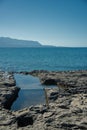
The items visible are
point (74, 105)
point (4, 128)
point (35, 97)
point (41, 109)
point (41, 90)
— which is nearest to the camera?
point (4, 128)

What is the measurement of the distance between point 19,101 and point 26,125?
42.3ft

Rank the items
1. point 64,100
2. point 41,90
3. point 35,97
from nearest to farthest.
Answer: point 64,100 < point 35,97 < point 41,90

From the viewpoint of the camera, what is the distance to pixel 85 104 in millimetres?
30922

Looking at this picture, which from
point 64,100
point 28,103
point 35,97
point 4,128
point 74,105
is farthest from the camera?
point 35,97

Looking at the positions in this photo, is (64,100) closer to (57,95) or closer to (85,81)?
(57,95)

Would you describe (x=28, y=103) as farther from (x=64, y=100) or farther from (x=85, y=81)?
(x=85, y=81)

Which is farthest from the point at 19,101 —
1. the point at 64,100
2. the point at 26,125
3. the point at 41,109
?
the point at 26,125

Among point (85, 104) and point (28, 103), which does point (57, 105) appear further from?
point (28, 103)

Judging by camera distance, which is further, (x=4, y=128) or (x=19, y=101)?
(x=19, y=101)

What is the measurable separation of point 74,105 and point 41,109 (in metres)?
4.15

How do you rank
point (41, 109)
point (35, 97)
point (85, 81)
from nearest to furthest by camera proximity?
point (41, 109), point (35, 97), point (85, 81)

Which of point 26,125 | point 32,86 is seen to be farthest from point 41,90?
point 26,125

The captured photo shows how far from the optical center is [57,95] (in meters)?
37.3

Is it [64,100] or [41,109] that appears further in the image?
[64,100]
